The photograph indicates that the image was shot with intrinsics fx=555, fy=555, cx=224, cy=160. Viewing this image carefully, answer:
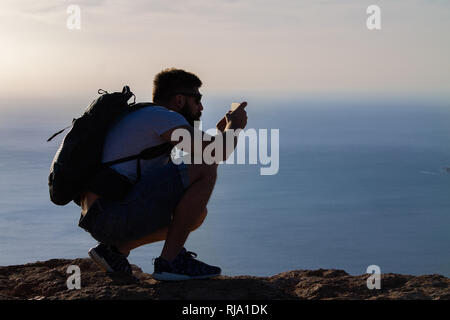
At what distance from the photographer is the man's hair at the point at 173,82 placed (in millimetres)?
3564

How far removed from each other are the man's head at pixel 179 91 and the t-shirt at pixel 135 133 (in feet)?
0.92

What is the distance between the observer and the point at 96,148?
10.9ft

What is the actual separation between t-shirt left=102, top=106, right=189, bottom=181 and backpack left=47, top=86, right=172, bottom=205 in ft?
0.10

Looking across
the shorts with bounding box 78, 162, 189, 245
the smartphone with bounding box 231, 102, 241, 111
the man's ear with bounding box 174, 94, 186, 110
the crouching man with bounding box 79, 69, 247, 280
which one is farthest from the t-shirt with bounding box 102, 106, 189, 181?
the smartphone with bounding box 231, 102, 241, 111

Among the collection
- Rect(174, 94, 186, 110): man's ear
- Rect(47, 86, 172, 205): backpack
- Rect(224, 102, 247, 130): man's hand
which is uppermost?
Rect(174, 94, 186, 110): man's ear

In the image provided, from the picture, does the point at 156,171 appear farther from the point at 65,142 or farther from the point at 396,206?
the point at 396,206

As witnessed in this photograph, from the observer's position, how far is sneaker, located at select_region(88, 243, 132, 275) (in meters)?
3.62

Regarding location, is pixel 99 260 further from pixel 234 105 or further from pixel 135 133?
pixel 234 105

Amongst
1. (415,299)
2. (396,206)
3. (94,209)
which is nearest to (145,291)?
(94,209)

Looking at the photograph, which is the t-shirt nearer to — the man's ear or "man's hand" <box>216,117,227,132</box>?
the man's ear

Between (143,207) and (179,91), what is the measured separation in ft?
2.56

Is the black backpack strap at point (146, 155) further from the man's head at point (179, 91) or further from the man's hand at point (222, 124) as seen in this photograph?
the man's hand at point (222, 124)

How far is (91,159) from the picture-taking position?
10.9 feet

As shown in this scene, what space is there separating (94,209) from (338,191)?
360 feet
